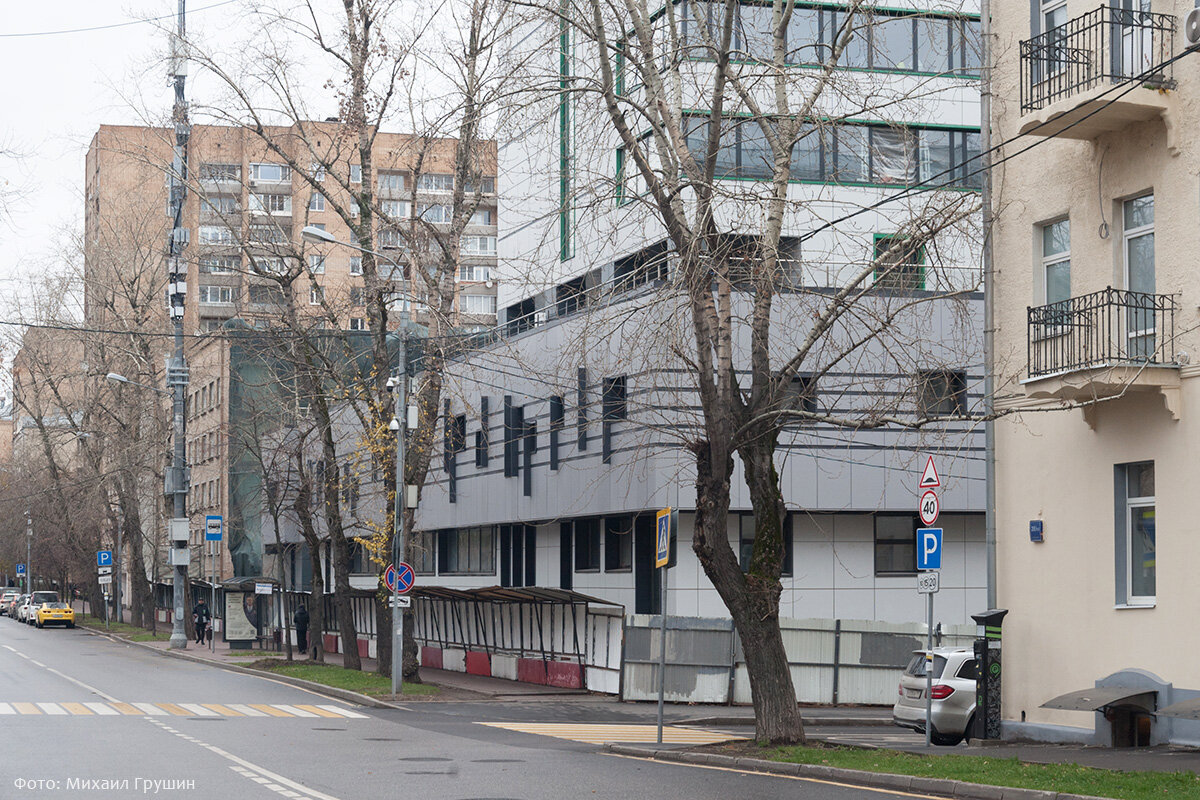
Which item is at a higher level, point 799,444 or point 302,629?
point 799,444

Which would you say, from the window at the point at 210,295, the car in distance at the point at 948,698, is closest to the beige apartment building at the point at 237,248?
the window at the point at 210,295

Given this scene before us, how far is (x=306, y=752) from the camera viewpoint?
704 inches

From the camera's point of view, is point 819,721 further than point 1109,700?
Yes

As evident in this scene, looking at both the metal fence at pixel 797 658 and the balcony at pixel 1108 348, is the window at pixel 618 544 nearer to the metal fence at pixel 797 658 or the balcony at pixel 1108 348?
the metal fence at pixel 797 658

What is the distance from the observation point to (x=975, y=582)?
33.1 m

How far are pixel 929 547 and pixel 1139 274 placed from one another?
14.2 ft

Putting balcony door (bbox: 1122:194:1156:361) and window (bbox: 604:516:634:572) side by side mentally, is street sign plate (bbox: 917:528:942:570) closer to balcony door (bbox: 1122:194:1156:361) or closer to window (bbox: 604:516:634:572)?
balcony door (bbox: 1122:194:1156:361)

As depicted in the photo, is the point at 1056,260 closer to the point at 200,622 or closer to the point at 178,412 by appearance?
the point at 178,412

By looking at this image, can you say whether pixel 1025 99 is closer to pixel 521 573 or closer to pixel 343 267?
pixel 521 573

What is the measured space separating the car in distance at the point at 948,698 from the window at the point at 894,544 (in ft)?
34.4

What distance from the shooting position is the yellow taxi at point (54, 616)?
76.0 meters

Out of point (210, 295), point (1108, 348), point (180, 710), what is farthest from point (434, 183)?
point (1108, 348)

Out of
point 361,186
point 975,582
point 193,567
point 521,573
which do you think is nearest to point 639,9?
point 361,186

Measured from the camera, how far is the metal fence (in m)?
29.3
